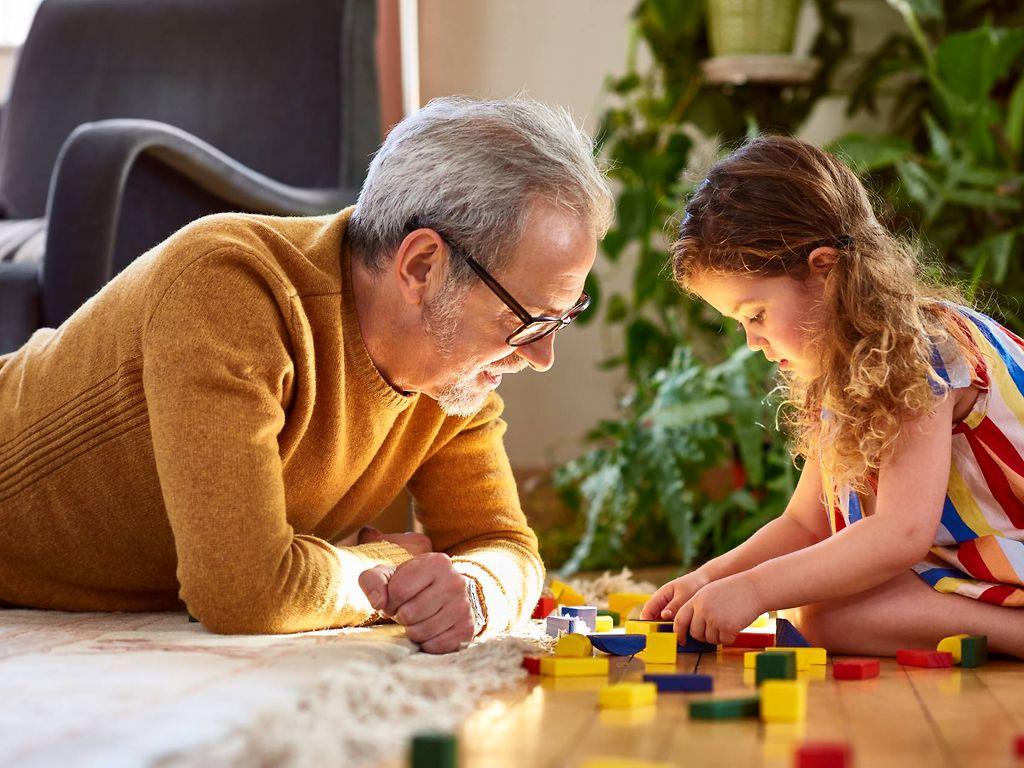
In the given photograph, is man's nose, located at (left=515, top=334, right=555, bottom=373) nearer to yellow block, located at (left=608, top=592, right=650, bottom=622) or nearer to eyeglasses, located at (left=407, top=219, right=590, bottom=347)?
eyeglasses, located at (left=407, top=219, right=590, bottom=347)

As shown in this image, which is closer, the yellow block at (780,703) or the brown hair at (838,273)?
the yellow block at (780,703)

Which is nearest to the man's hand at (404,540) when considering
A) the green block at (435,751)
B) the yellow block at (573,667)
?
the yellow block at (573,667)

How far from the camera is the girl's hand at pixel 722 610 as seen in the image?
1.38 m

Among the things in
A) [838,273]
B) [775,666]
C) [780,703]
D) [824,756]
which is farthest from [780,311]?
[824,756]

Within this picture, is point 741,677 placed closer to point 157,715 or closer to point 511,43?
point 157,715

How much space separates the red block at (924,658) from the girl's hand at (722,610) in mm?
161

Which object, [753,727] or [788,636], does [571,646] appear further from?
[753,727]

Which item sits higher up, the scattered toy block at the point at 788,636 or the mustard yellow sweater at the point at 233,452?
the mustard yellow sweater at the point at 233,452

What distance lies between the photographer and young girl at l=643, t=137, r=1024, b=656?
1.40 m

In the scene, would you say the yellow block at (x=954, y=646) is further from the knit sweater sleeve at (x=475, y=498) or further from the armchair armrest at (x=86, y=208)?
the armchair armrest at (x=86, y=208)

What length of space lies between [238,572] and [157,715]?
0.36m

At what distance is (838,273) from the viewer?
1.53 meters

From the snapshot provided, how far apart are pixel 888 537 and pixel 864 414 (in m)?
0.15

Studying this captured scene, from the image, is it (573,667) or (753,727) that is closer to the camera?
(753,727)
